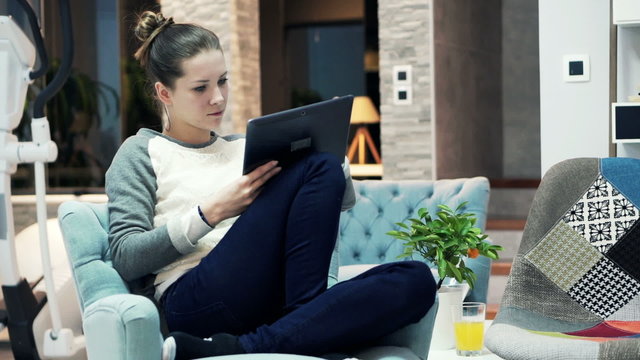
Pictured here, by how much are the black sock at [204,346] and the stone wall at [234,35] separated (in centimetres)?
485

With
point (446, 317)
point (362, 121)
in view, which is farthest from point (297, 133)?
point (362, 121)

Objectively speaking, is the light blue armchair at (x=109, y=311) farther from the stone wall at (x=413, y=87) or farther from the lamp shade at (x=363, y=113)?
the lamp shade at (x=363, y=113)

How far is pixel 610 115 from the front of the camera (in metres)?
3.71

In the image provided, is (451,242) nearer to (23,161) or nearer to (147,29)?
(147,29)

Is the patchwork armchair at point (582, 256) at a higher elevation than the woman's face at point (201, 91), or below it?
below

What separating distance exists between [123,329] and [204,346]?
0.18m

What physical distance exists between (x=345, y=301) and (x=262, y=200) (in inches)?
12.3

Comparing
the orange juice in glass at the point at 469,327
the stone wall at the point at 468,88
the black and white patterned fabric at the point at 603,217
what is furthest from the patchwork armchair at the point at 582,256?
the stone wall at the point at 468,88

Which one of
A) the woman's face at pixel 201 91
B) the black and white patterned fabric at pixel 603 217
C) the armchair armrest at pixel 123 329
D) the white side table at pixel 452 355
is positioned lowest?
the white side table at pixel 452 355

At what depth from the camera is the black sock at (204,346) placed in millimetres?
1934

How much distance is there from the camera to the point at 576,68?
372 cm

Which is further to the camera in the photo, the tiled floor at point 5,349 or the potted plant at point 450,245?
the tiled floor at point 5,349

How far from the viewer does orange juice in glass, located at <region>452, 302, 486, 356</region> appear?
9.55 ft

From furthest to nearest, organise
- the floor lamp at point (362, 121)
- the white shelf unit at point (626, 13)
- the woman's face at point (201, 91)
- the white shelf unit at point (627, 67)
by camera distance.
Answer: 1. the floor lamp at point (362, 121)
2. the white shelf unit at point (627, 67)
3. the white shelf unit at point (626, 13)
4. the woman's face at point (201, 91)
